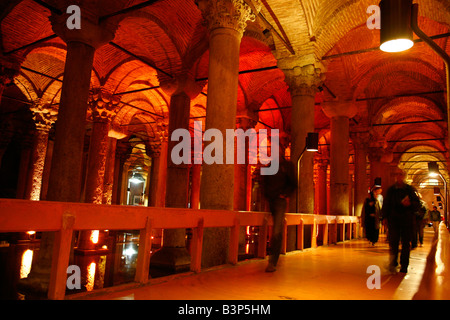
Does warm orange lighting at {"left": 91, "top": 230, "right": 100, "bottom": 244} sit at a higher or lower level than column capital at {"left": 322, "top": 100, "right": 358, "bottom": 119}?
lower

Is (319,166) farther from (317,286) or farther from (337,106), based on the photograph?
(317,286)

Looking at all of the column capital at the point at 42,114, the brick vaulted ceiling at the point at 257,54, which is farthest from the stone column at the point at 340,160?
the column capital at the point at 42,114

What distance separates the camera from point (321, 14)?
9570 millimetres

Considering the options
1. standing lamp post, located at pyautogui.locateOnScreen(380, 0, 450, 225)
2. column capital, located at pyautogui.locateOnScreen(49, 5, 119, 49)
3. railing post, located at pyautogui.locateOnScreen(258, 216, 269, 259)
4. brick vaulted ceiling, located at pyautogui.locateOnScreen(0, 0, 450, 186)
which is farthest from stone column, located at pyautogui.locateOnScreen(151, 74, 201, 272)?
standing lamp post, located at pyautogui.locateOnScreen(380, 0, 450, 225)

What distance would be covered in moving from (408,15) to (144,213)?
3141mm

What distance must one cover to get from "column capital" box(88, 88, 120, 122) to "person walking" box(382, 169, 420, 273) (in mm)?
10165

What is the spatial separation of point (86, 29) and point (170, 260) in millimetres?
6166

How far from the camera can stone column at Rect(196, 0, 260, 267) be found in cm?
574

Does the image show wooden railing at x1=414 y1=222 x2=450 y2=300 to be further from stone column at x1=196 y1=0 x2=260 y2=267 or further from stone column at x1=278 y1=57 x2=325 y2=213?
stone column at x1=278 y1=57 x2=325 y2=213

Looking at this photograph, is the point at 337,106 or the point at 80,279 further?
the point at 337,106

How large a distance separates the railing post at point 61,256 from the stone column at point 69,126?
4.25 metres

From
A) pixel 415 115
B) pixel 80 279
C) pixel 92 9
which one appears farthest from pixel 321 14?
pixel 415 115

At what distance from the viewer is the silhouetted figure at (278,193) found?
15.9 feet

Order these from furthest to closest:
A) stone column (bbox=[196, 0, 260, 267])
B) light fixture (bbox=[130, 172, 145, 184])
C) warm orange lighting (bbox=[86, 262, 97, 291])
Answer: light fixture (bbox=[130, 172, 145, 184]) < warm orange lighting (bbox=[86, 262, 97, 291]) < stone column (bbox=[196, 0, 260, 267])
